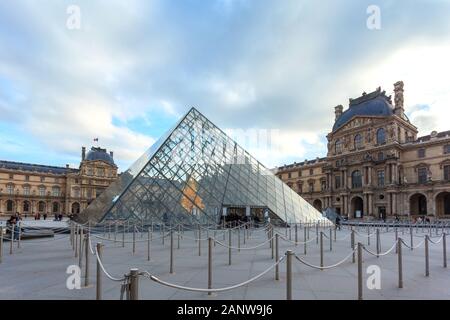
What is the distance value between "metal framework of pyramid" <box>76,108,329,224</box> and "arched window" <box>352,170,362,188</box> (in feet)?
117

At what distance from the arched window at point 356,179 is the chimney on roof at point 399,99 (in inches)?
480

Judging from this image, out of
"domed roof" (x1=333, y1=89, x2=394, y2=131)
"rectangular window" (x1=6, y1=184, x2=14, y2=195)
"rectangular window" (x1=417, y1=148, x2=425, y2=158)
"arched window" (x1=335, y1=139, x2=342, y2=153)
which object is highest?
"domed roof" (x1=333, y1=89, x2=394, y2=131)

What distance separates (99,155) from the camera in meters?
85.2

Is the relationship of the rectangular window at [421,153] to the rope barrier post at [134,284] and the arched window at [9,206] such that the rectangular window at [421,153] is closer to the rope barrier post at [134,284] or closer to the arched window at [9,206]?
the rope barrier post at [134,284]

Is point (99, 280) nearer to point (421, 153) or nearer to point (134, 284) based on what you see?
point (134, 284)

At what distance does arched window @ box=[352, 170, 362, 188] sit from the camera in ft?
179

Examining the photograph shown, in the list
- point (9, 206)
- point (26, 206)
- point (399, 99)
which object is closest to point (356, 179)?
point (399, 99)

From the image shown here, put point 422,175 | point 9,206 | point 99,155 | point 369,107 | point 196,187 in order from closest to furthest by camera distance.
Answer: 1. point 196,187
2. point 422,175
3. point 369,107
4. point 9,206
5. point 99,155

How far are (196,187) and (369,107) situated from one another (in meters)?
48.0

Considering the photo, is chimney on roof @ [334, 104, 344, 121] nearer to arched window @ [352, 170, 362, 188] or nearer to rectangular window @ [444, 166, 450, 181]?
arched window @ [352, 170, 362, 188]

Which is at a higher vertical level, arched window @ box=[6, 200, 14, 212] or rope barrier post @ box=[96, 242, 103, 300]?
rope barrier post @ box=[96, 242, 103, 300]

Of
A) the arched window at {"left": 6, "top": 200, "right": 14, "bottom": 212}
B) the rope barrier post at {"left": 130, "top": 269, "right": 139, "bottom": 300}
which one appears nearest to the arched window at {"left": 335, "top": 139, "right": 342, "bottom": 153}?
the rope barrier post at {"left": 130, "top": 269, "right": 139, "bottom": 300}

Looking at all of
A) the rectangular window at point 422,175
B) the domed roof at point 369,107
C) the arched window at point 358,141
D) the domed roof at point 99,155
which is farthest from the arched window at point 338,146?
the domed roof at point 99,155

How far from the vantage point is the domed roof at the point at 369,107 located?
176 ft
